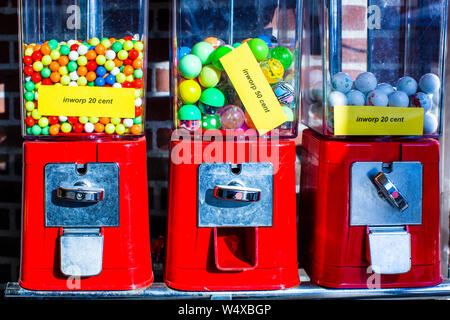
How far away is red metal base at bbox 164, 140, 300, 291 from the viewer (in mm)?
1179

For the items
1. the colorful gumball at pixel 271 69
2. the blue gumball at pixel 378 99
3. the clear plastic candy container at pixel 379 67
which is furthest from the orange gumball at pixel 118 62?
the blue gumball at pixel 378 99

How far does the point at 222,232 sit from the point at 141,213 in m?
0.22

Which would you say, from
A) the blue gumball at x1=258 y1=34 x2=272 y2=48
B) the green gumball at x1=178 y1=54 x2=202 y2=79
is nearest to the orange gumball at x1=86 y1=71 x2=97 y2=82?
the green gumball at x1=178 y1=54 x2=202 y2=79

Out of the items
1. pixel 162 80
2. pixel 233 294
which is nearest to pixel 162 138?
pixel 162 80

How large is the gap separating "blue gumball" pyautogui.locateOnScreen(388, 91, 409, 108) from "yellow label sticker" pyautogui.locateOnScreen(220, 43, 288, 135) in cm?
29

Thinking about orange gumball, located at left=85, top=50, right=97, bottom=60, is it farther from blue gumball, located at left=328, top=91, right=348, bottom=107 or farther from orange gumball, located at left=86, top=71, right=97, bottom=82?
blue gumball, located at left=328, top=91, right=348, bottom=107

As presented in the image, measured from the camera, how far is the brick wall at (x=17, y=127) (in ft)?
5.05

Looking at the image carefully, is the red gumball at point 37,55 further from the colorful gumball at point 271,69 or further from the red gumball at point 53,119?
the colorful gumball at point 271,69

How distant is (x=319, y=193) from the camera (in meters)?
1.24

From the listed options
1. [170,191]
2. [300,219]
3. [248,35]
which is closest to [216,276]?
[170,191]

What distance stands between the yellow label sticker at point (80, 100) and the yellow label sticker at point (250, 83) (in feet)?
0.85

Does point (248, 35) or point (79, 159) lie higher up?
point (248, 35)

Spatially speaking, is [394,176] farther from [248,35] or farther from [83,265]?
[83,265]
